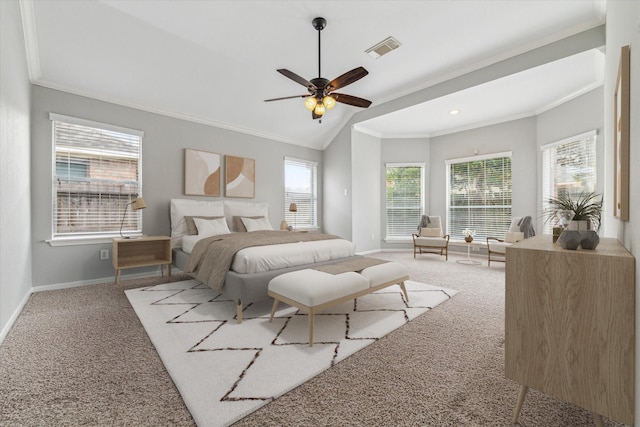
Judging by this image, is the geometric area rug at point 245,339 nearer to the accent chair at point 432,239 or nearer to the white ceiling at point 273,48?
the accent chair at point 432,239

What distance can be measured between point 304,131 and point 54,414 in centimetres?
570

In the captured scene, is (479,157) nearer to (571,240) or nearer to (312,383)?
(571,240)

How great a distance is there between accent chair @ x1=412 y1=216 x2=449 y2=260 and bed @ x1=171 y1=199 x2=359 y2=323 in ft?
9.26

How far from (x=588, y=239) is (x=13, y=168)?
4.43m

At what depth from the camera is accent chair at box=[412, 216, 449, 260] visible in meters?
5.92

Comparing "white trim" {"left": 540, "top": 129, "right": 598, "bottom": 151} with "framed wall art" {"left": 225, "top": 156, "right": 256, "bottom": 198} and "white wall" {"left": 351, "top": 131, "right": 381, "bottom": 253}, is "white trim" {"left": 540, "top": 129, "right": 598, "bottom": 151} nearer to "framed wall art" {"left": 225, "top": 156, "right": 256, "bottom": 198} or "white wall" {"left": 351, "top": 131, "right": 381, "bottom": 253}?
"white wall" {"left": 351, "top": 131, "right": 381, "bottom": 253}

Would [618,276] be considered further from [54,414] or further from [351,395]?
[54,414]

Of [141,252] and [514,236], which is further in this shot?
[514,236]

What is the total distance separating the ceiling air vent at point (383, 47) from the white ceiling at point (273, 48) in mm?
78

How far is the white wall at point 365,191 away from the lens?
634 cm

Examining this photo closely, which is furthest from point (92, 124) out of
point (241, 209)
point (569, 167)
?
point (569, 167)

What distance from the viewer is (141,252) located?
4242mm

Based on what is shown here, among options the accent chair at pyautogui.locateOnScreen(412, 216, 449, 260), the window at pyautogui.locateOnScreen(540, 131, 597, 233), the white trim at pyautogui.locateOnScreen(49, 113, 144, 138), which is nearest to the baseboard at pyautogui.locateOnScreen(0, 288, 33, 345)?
the white trim at pyautogui.locateOnScreen(49, 113, 144, 138)

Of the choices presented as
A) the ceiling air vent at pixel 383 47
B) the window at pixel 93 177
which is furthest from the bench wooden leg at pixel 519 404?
the window at pixel 93 177
